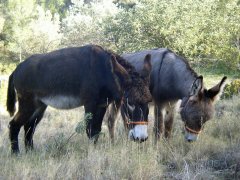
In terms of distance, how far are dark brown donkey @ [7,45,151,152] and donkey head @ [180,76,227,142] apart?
704 mm

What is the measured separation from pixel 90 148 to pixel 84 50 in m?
1.49

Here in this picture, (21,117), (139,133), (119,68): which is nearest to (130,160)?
(139,133)

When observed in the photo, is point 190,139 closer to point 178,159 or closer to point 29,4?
point 178,159

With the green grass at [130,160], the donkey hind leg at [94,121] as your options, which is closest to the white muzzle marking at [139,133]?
the green grass at [130,160]

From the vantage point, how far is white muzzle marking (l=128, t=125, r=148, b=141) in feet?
14.7

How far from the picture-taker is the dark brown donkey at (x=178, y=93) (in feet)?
16.3

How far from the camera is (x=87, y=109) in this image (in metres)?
5.11

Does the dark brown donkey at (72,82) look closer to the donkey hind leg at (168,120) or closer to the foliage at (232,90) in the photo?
the donkey hind leg at (168,120)

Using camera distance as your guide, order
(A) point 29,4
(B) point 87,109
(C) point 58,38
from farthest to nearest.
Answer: (A) point 29,4, (C) point 58,38, (B) point 87,109

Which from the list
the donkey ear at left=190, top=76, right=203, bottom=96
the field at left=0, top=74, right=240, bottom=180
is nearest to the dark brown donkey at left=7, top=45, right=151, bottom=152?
the field at left=0, top=74, right=240, bottom=180

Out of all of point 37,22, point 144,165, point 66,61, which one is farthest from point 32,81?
point 37,22

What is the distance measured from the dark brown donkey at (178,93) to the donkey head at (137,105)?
2.17 feet

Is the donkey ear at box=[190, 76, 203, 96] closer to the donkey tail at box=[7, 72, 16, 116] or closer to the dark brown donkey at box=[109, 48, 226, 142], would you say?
the dark brown donkey at box=[109, 48, 226, 142]

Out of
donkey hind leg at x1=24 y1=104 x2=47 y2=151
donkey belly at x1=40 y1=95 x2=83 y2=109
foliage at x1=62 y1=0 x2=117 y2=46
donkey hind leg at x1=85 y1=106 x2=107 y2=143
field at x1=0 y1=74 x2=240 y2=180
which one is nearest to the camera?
field at x1=0 y1=74 x2=240 y2=180
